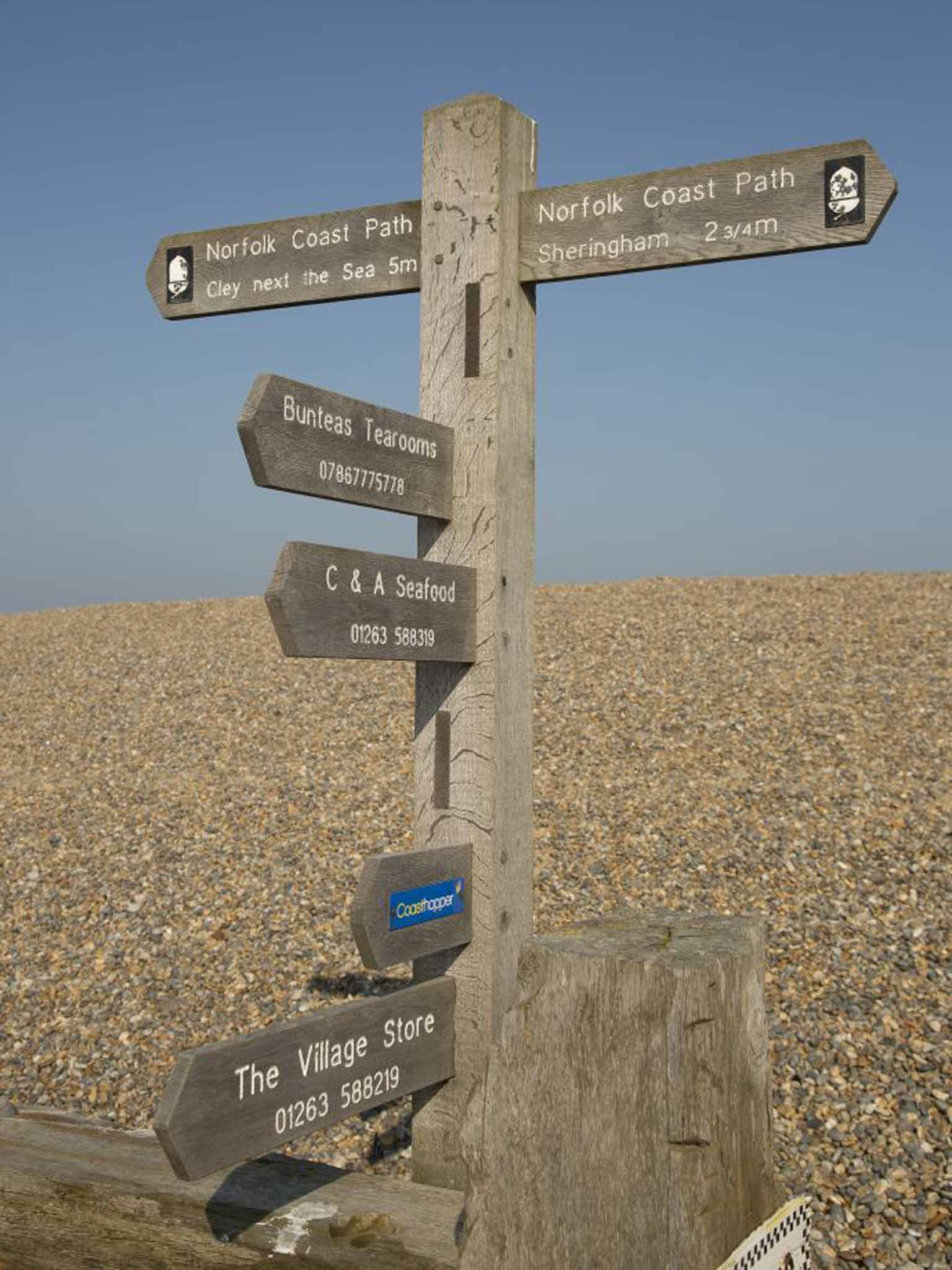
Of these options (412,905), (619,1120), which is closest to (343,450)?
(412,905)

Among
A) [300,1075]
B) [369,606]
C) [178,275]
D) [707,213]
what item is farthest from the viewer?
[178,275]

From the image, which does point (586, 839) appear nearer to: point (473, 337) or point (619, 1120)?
point (473, 337)

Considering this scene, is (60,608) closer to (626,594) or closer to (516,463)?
(626,594)

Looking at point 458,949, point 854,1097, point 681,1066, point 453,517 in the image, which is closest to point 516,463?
point 453,517

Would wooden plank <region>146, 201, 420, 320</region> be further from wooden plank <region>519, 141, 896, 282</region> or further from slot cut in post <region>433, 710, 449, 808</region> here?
slot cut in post <region>433, 710, 449, 808</region>

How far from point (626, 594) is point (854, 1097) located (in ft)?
37.4

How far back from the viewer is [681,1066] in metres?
2.65

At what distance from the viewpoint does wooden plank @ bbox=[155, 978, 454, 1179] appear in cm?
328

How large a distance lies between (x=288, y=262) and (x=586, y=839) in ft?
18.0

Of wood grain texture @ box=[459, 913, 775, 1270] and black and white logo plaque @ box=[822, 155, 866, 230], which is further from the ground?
black and white logo plaque @ box=[822, 155, 866, 230]

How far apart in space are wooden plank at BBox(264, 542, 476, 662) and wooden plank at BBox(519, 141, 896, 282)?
1.23 m

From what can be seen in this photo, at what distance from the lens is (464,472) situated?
4465 mm

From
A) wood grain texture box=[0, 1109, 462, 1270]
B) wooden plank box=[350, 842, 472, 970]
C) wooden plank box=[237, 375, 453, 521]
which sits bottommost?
wood grain texture box=[0, 1109, 462, 1270]

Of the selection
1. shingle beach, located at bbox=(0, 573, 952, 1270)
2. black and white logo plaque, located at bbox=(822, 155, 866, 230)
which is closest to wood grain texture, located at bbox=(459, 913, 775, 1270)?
shingle beach, located at bbox=(0, 573, 952, 1270)
